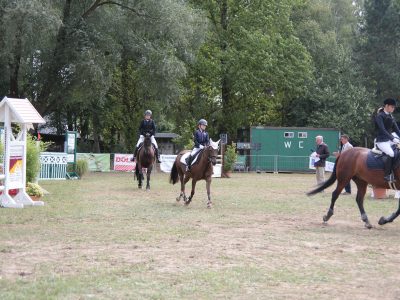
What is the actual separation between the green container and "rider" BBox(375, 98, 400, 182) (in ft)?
85.2

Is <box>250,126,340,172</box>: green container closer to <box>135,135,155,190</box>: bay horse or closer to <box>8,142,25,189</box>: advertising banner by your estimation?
<box>135,135,155,190</box>: bay horse

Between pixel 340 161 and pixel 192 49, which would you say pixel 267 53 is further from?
pixel 340 161

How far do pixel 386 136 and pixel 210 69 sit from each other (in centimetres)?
2995

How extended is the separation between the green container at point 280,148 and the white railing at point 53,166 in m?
15.5

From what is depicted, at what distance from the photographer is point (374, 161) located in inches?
442

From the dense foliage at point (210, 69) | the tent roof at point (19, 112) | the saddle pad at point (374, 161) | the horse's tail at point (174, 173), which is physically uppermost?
the dense foliage at point (210, 69)

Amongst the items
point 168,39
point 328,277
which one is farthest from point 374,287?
point 168,39

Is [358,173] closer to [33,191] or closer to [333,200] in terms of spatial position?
[333,200]

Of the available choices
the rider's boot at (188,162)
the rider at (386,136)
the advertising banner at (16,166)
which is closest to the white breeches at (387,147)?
the rider at (386,136)

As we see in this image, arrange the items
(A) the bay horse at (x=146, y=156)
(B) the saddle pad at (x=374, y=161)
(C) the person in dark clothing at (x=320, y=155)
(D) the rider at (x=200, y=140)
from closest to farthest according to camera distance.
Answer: (B) the saddle pad at (x=374, y=161), (D) the rider at (x=200, y=140), (A) the bay horse at (x=146, y=156), (C) the person in dark clothing at (x=320, y=155)

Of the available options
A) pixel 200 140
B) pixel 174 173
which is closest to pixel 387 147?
pixel 200 140

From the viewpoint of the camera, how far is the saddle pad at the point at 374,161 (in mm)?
11156

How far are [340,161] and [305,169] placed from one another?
85.2 ft

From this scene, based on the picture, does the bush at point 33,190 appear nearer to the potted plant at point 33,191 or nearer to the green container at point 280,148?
the potted plant at point 33,191
